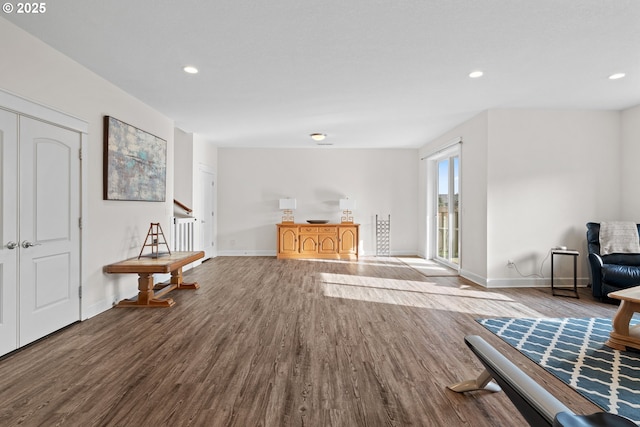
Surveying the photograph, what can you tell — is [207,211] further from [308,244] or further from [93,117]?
[93,117]

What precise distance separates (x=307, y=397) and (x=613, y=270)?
4263 mm

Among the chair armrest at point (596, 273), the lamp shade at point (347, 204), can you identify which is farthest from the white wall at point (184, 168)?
the chair armrest at point (596, 273)

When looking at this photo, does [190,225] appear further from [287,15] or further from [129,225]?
[287,15]

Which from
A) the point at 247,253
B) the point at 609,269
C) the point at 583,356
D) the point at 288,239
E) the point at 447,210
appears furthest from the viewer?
the point at 247,253

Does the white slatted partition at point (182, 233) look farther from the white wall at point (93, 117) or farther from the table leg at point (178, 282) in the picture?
the table leg at point (178, 282)

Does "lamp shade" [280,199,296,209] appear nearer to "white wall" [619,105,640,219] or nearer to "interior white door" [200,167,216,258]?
"interior white door" [200,167,216,258]

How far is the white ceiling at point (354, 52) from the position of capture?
7.77 feet

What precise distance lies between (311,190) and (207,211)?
2.52 m

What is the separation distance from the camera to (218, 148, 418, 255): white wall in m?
7.87

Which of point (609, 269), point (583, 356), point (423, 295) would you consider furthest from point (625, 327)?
point (423, 295)

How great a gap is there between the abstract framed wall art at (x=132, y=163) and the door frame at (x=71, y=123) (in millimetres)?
294

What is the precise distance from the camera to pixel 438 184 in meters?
7.24

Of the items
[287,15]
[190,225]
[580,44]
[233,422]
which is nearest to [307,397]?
[233,422]

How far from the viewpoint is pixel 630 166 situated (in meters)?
4.73
